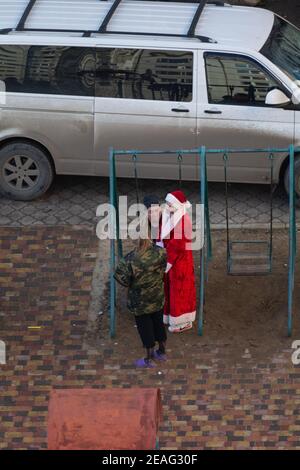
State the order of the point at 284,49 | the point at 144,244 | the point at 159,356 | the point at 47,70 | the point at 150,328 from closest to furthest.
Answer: the point at 144,244 → the point at 150,328 → the point at 159,356 → the point at 47,70 → the point at 284,49

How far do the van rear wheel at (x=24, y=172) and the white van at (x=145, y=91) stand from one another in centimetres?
1

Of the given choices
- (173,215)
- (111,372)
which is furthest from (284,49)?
(111,372)

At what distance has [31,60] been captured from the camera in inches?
495

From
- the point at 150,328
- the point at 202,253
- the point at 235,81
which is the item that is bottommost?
the point at 150,328

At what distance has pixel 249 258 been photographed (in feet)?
39.5

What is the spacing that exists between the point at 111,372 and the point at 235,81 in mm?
3218

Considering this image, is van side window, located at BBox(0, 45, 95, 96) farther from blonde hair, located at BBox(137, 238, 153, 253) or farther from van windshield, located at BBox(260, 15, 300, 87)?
blonde hair, located at BBox(137, 238, 153, 253)

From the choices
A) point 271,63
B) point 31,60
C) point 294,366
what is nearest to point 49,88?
point 31,60

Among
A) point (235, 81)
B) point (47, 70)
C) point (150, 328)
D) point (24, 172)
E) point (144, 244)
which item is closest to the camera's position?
point (144, 244)

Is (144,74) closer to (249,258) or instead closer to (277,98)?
(277,98)

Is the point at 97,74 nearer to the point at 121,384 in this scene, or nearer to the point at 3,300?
the point at 3,300

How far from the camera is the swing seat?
11898 mm
